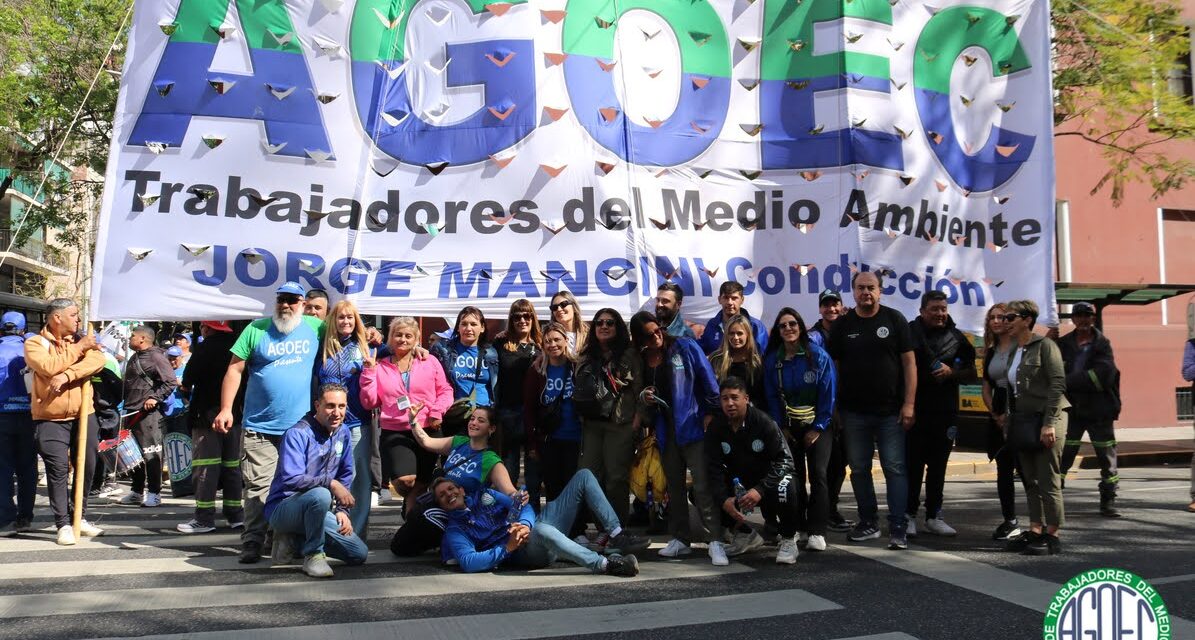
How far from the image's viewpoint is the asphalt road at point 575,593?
4758 millimetres

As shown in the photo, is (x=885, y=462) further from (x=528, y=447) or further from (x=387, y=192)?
(x=387, y=192)

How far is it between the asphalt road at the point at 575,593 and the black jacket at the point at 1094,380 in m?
1.61

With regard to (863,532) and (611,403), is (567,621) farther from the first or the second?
(863,532)

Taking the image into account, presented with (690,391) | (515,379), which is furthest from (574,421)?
(690,391)

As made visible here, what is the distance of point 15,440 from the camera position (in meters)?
7.39

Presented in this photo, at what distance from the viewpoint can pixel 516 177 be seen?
6.95 m

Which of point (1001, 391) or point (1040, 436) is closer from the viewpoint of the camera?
point (1040, 436)

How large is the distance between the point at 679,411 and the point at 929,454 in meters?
2.17

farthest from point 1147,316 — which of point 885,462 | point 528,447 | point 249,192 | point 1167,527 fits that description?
point 249,192

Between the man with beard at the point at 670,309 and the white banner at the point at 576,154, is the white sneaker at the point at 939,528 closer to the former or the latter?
the white banner at the point at 576,154

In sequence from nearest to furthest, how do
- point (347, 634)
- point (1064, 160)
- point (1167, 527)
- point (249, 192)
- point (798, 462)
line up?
1. point (347, 634)
2. point (249, 192)
3. point (798, 462)
4. point (1167, 527)
5. point (1064, 160)

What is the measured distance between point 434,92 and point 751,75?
2.37m

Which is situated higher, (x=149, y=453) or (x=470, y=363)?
(x=470, y=363)

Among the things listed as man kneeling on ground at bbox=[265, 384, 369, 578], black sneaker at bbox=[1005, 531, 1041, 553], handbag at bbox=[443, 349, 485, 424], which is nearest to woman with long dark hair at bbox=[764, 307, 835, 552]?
black sneaker at bbox=[1005, 531, 1041, 553]
